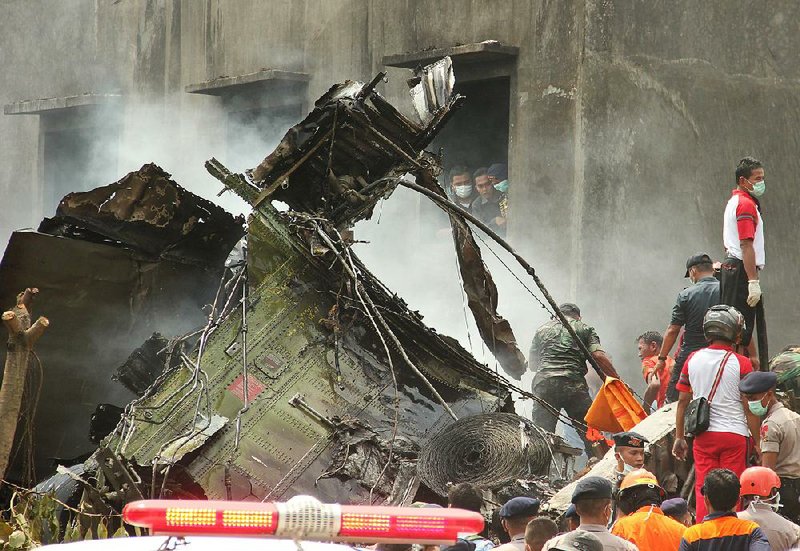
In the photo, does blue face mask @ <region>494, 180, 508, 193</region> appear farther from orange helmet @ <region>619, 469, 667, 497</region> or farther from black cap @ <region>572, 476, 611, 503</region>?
black cap @ <region>572, 476, 611, 503</region>

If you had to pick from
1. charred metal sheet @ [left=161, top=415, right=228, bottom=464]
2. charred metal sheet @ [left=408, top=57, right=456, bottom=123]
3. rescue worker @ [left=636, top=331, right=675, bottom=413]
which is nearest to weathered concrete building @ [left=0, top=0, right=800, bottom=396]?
rescue worker @ [left=636, top=331, right=675, bottom=413]

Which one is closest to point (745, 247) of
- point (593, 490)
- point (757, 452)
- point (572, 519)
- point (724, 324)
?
point (724, 324)

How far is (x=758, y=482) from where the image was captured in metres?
7.44

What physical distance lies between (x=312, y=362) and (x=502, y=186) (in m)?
5.64

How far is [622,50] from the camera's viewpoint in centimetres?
1504

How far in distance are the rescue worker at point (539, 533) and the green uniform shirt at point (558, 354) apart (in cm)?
632

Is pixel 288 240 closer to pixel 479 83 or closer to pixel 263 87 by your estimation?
pixel 479 83

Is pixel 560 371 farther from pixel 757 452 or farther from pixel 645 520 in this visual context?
pixel 645 520

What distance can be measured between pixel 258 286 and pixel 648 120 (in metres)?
5.40

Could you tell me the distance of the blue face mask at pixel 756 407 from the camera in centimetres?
902

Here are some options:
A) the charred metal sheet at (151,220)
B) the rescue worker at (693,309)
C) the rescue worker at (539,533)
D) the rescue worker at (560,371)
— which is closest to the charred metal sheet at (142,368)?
the charred metal sheet at (151,220)

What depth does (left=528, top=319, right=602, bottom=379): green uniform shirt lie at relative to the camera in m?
12.8

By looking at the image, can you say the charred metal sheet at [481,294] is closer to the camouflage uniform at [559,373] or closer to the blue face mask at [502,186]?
the camouflage uniform at [559,373]

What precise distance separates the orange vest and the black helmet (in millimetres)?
2133
